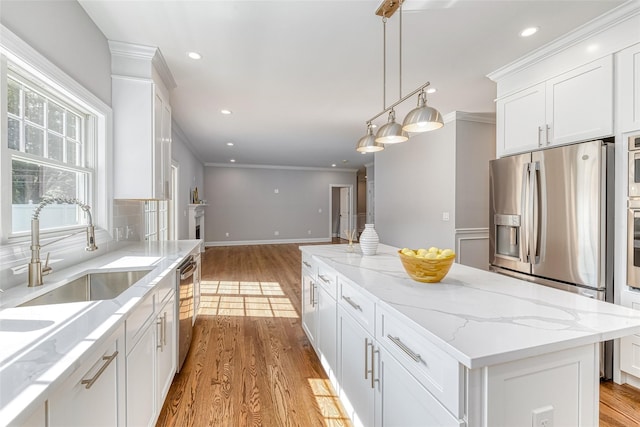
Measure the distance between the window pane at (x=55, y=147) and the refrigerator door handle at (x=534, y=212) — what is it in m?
3.54

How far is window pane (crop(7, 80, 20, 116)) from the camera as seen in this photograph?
155cm

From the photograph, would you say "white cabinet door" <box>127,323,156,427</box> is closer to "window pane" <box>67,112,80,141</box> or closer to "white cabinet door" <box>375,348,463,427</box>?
"white cabinet door" <box>375,348,463,427</box>

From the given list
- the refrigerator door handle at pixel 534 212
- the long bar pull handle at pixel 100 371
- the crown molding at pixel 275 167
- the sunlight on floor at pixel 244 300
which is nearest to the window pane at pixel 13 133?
the long bar pull handle at pixel 100 371

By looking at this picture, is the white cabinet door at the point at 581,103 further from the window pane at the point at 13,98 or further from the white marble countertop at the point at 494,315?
the window pane at the point at 13,98

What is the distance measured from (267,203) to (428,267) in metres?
8.35

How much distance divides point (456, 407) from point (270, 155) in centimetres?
720

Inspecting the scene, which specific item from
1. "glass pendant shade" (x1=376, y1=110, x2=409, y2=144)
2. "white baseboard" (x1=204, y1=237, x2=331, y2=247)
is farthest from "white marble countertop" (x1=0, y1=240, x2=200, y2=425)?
"white baseboard" (x1=204, y1=237, x2=331, y2=247)

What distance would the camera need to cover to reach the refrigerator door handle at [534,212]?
2.48m

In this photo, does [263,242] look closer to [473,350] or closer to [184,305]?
[184,305]

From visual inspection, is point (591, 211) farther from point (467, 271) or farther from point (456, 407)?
point (456, 407)

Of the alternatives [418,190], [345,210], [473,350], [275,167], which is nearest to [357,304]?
[473,350]

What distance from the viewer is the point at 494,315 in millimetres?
1120

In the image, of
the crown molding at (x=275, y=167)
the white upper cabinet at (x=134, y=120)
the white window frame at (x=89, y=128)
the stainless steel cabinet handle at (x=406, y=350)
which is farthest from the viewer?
the crown molding at (x=275, y=167)

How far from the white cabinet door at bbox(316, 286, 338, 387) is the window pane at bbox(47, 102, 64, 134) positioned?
2.09 m
